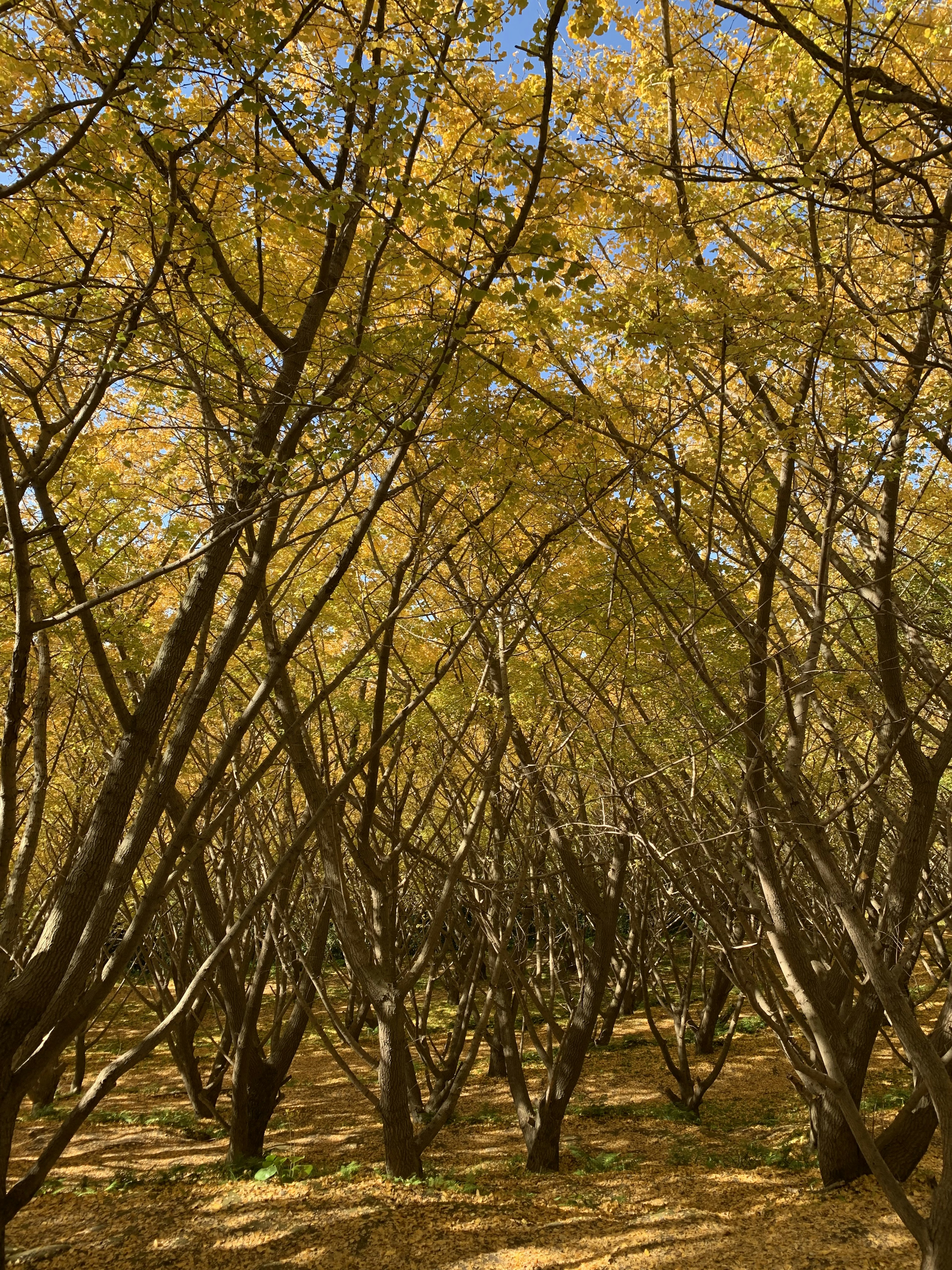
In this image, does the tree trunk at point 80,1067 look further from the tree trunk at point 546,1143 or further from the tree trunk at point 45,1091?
the tree trunk at point 546,1143

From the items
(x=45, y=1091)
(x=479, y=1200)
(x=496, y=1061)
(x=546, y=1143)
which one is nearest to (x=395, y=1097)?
(x=479, y=1200)

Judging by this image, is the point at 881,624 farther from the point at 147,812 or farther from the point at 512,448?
Answer: the point at 147,812

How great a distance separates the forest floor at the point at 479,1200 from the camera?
5141mm

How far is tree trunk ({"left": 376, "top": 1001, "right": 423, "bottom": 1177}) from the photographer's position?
19.1ft

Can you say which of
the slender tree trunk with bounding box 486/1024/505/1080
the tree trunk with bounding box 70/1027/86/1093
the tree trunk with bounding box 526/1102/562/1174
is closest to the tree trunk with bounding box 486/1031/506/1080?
the slender tree trunk with bounding box 486/1024/505/1080

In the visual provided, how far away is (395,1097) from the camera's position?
5.99m

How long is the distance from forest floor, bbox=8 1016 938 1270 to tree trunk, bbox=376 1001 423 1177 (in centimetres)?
16

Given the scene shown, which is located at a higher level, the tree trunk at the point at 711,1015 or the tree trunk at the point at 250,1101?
the tree trunk at the point at 250,1101

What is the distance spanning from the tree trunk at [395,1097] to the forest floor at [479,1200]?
16cm

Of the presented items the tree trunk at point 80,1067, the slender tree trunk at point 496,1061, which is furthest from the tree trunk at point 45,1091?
the slender tree trunk at point 496,1061

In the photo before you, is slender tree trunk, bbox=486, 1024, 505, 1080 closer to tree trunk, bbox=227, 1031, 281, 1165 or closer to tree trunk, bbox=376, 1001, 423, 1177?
tree trunk, bbox=227, 1031, 281, 1165

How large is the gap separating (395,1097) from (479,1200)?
0.99 meters

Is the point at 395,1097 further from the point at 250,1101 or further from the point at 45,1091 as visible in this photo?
the point at 45,1091

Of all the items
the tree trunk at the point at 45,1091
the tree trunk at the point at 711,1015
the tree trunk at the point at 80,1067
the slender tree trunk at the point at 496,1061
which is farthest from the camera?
the tree trunk at the point at 711,1015
